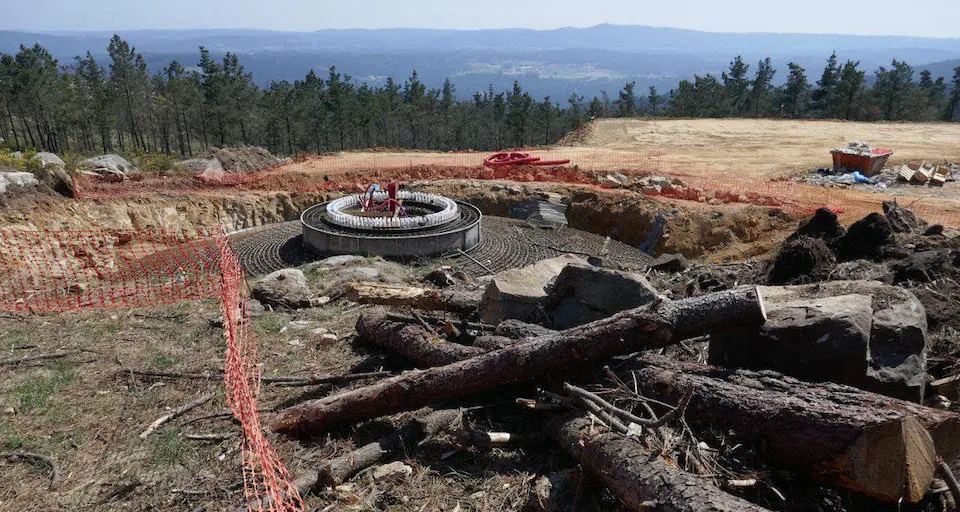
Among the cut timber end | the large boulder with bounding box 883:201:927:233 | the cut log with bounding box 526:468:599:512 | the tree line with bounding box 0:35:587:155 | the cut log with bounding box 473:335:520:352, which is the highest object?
the cut timber end

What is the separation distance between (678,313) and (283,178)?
20883 millimetres

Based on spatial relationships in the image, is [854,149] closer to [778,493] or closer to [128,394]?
[778,493]

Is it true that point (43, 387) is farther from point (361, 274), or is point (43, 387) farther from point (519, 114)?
point (519, 114)

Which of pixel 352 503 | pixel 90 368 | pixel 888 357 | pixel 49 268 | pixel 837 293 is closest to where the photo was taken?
pixel 352 503

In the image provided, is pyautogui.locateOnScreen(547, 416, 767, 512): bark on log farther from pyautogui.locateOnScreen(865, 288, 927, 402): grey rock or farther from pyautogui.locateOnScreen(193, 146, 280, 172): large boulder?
pyautogui.locateOnScreen(193, 146, 280, 172): large boulder

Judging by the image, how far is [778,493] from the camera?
3.53m

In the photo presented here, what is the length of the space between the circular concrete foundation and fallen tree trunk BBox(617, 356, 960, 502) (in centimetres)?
1052

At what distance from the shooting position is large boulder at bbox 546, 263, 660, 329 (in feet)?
20.5

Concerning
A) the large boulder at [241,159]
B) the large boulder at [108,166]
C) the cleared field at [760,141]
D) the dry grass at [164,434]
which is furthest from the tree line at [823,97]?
the dry grass at [164,434]

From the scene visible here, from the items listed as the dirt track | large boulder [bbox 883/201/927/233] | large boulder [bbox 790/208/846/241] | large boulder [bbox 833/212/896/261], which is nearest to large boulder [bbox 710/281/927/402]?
large boulder [bbox 833/212/896/261]

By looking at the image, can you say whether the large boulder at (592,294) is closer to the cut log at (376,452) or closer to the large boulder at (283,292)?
the cut log at (376,452)

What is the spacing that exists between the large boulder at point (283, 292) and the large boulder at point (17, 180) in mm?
10957

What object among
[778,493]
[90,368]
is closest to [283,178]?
[90,368]

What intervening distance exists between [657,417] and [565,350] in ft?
2.82
